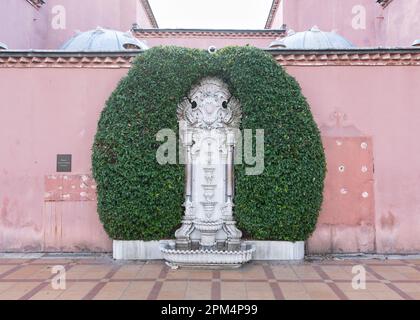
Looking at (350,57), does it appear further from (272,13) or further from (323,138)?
(272,13)

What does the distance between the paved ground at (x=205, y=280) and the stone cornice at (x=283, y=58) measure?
3.87 meters

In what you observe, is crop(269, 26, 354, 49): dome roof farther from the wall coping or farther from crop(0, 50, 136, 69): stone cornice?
crop(0, 50, 136, 69): stone cornice

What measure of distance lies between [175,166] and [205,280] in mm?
2184

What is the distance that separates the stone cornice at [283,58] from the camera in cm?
705

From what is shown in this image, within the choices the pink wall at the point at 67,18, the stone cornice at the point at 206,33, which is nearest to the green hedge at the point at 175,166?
the pink wall at the point at 67,18

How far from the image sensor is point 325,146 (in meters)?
7.08

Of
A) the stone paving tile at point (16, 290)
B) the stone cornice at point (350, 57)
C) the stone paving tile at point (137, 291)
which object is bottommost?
the stone paving tile at point (137, 291)

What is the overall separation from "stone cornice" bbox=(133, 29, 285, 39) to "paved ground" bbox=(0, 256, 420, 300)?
9185 mm

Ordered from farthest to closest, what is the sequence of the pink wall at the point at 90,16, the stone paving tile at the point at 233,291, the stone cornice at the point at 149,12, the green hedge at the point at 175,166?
the stone cornice at the point at 149,12 < the pink wall at the point at 90,16 < the green hedge at the point at 175,166 < the stone paving tile at the point at 233,291

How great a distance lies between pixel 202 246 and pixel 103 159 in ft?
8.06

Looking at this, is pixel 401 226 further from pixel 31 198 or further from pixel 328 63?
pixel 31 198

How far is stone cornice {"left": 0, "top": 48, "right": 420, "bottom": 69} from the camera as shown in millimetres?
7051

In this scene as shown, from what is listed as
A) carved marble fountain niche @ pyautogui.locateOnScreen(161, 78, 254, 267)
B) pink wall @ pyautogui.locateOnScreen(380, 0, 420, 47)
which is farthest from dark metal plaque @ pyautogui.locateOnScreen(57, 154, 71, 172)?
pink wall @ pyautogui.locateOnScreen(380, 0, 420, 47)

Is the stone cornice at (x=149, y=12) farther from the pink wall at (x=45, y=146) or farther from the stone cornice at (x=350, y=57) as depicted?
the stone cornice at (x=350, y=57)
